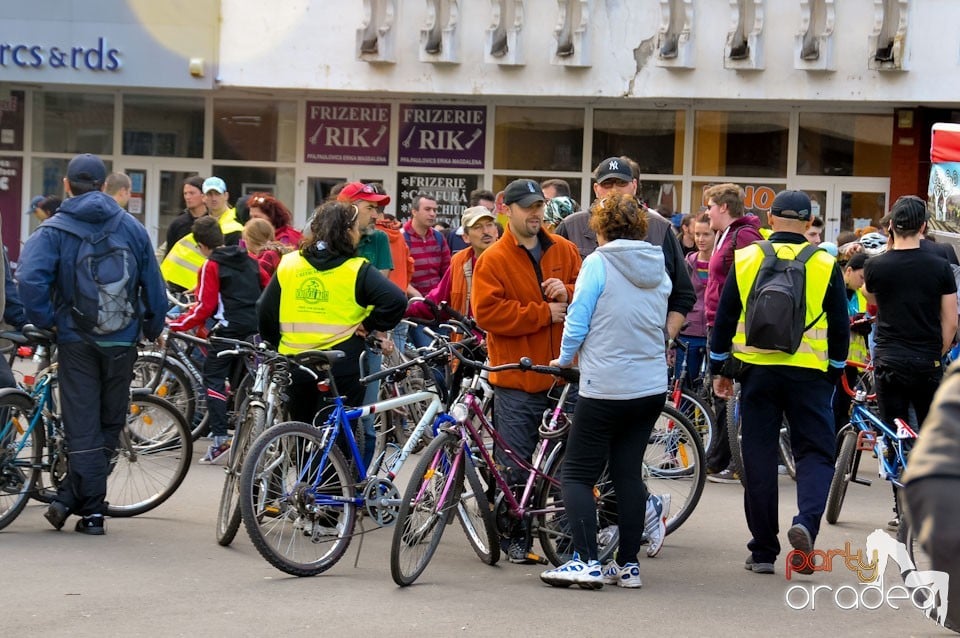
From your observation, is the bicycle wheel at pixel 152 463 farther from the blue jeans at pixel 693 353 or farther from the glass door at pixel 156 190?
the glass door at pixel 156 190

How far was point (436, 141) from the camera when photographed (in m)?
20.7

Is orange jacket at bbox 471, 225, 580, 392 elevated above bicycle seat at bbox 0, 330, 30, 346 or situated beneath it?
elevated above

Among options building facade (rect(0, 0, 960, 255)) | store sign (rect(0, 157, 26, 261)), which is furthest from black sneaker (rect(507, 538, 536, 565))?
store sign (rect(0, 157, 26, 261))

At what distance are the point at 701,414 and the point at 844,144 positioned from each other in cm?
1033

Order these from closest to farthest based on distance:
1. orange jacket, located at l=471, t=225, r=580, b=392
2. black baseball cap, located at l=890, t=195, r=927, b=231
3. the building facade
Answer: orange jacket, located at l=471, t=225, r=580, b=392
black baseball cap, located at l=890, t=195, r=927, b=231
the building facade

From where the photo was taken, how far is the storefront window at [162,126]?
2131 cm

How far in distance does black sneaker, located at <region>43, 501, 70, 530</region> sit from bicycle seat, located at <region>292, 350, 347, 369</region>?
1544 millimetres

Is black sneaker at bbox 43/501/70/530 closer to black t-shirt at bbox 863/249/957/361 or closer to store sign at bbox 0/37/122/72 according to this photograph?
black t-shirt at bbox 863/249/957/361

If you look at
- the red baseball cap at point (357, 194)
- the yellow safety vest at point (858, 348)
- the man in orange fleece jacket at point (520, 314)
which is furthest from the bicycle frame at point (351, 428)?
the yellow safety vest at point (858, 348)

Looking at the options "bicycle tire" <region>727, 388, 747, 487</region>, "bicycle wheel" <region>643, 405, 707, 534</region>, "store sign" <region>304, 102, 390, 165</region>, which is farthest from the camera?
"store sign" <region>304, 102, 390, 165</region>

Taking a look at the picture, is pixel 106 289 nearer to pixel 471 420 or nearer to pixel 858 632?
pixel 471 420

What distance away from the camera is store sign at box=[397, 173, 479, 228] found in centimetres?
2067

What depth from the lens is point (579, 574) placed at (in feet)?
21.8

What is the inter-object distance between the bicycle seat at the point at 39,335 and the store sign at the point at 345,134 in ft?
44.2
